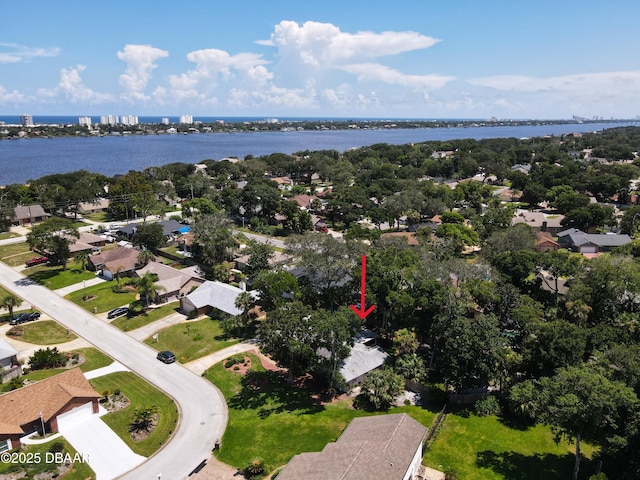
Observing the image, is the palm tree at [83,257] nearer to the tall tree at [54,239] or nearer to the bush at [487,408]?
the tall tree at [54,239]

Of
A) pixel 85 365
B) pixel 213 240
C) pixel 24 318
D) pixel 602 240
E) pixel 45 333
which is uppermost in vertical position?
pixel 213 240

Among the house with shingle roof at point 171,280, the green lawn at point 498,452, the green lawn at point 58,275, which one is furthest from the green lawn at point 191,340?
the green lawn at point 498,452

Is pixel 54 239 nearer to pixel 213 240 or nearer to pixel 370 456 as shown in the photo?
pixel 213 240

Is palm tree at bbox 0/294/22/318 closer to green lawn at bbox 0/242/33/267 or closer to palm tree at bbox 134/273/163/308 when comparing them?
palm tree at bbox 134/273/163/308

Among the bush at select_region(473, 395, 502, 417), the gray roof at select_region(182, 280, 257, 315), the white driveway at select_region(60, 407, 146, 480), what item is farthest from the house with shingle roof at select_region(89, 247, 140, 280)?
the bush at select_region(473, 395, 502, 417)

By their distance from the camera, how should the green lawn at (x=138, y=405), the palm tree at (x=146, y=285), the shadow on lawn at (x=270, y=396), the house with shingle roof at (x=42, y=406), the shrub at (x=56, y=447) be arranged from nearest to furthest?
the shrub at (x=56, y=447) → the house with shingle roof at (x=42, y=406) → the green lawn at (x=138, y=405) → the shadow on lawn at (x=270, y=396) → the palm tree at (x=146, y=285)

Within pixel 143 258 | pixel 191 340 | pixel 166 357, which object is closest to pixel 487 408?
pixel 166 357
